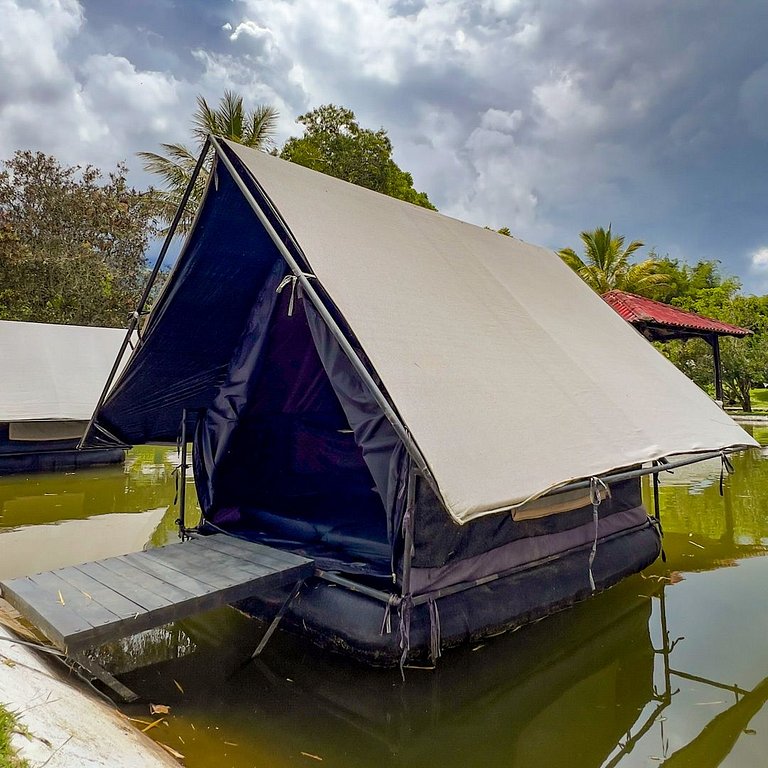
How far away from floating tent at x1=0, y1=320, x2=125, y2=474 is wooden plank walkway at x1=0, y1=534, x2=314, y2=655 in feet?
17.9

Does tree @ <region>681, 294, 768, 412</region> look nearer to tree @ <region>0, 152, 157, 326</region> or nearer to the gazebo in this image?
the gazebo

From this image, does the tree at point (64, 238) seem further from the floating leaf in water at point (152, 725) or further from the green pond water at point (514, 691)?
the floating leaf in water at point (152, 725)

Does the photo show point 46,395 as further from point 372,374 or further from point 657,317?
point 657,317

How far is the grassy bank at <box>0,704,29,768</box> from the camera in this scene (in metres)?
1.23

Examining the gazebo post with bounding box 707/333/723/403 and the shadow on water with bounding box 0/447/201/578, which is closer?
the shadow on water with bounding box 0/447/201/578

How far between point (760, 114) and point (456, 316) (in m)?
16.4

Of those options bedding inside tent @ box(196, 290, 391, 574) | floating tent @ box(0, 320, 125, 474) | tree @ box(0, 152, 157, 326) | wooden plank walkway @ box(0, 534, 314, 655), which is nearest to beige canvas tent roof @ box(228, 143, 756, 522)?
bedding inside tent @ box(196, 290, 391, 574)

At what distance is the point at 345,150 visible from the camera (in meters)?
12.5

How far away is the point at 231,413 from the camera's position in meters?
3.43

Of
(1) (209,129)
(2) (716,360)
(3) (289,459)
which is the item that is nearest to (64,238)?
(1) (209,129)

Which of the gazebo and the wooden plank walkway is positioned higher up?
the gazebo

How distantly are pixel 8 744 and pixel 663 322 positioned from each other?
11134 mm

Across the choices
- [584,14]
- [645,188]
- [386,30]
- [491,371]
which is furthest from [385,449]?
[645,188]

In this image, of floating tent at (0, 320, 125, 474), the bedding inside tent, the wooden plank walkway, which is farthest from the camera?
floating tent at (0, 320, 125, 474)
